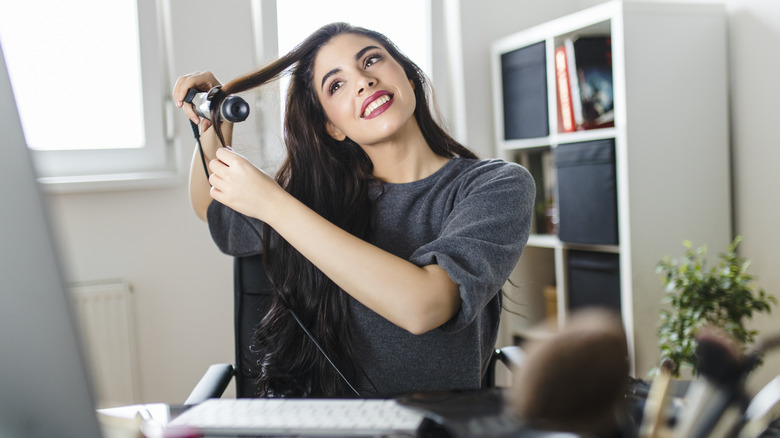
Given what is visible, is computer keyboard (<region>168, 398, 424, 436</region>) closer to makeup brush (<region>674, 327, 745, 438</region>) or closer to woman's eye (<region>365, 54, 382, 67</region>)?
makeup brush (<region>674, 327, 745, 438</region>)

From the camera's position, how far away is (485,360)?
1305 millimetres

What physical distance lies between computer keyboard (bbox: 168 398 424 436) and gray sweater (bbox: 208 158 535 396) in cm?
36

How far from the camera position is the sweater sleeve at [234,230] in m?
1.32

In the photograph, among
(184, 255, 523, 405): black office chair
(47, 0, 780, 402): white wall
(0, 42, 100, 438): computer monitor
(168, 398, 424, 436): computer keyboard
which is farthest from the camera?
(47, 0, 780, 402): white wall

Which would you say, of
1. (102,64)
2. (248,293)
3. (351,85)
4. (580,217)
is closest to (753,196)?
(580,217)

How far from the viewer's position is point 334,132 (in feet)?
4.71

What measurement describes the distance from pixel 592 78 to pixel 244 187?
62.0 inches

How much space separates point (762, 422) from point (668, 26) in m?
1.95

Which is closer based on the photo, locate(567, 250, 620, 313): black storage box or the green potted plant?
the green potted plant

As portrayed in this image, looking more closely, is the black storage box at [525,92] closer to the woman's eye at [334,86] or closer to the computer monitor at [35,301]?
the woman's eye at [334,86]

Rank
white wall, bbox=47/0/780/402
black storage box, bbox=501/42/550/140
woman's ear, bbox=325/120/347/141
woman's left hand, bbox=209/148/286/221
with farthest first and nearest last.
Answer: black storage box, bbox=501/42/550/140 < white wall, bbox=47/0/780/402 < woman's ear, bbox=325/120/347/141 < woman's left hand, bbox=209/148/286/221

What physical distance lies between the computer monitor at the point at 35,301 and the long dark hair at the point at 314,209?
2.87 ft

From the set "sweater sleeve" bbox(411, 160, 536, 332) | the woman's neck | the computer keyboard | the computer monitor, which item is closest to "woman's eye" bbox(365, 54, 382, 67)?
the woman's neck

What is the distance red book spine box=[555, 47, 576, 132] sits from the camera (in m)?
2.32
